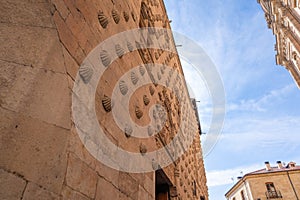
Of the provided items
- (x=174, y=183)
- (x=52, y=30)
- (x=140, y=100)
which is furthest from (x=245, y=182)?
(x=52, y=30)

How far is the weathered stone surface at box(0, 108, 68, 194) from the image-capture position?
96 centimetres

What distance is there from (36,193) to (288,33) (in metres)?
23.5

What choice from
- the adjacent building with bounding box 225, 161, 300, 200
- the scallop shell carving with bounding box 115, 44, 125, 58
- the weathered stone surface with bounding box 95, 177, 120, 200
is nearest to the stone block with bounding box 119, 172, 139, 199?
the weathered stone surface with bounding box 95, 177, 120, 200

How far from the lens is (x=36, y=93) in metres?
1.15

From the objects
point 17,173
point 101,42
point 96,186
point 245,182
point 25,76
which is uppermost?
point 245,182

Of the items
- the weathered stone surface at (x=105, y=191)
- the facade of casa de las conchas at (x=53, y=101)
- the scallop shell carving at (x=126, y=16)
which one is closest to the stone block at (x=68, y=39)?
the facade of casa de las conchas at (x=53, y=101)

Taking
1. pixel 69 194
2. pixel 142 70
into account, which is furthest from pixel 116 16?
pixel 69 194

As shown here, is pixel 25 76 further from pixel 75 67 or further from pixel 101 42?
pixel 101 42

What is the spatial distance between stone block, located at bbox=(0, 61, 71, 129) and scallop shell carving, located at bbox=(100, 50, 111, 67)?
608 millimetres

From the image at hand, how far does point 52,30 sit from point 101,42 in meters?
0.62

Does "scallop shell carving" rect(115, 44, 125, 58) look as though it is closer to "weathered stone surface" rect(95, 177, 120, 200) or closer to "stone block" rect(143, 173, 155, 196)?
"weathered stone surface" rect(95, 177, 120, 200)

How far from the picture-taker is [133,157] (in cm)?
225

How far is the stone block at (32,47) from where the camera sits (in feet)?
3.78

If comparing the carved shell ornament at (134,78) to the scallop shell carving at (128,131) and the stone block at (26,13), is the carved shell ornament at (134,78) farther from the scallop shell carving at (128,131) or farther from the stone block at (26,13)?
the stone block at (26,13)
